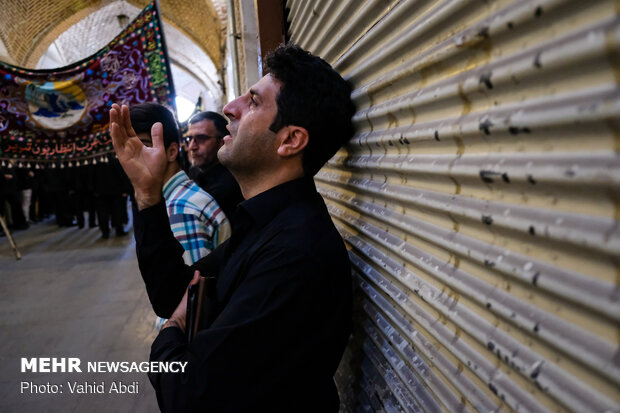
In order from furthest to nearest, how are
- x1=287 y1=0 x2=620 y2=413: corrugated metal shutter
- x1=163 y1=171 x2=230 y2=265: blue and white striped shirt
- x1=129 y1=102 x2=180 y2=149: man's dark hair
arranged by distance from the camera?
x1=129 y1=102 x2=180 y2=149: man's dark hair < x1=163 y1=171 x2=230 y2=265: blue and white striped shirt < x1=287 y1=0 x2=620 y2=413: corrugated metal shutter

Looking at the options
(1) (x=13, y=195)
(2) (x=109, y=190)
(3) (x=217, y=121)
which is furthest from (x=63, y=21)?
(3) (x=217, y=121)

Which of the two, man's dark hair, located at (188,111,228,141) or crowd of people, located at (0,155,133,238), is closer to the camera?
man's dark hair, located at (188,111,228,141)

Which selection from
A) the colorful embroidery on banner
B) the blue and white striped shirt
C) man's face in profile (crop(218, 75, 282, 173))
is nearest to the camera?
man's face in profile (crop(218, 75, 282, 173))

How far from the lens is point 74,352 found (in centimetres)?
324

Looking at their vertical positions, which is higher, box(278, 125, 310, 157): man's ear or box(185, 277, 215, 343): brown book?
box(278, 125, 310, 157): man's ear

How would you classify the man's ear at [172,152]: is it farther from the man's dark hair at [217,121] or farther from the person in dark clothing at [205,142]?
the man's dark hair at [217,121]

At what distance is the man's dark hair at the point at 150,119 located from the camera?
2037mm

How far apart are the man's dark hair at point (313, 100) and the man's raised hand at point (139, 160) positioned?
1.91 feet

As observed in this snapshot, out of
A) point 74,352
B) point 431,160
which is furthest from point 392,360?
point 74,352

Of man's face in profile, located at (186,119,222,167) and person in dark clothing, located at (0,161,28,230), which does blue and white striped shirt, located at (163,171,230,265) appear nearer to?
man's face in profile, located at (186,119,222,167)

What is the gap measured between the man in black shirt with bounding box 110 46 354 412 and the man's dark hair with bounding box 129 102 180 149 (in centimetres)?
44

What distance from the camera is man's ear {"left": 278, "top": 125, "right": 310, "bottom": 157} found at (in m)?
1.29

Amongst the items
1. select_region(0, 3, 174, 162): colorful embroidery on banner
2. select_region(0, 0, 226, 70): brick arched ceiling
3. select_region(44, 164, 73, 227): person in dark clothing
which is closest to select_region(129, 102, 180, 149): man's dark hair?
select_region(0, 3, 174, 162): colorful embroidery on banner

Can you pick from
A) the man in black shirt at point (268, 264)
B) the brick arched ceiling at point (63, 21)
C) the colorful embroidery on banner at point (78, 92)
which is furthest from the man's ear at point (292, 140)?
the brick arched ceiling at point (63, 21)
